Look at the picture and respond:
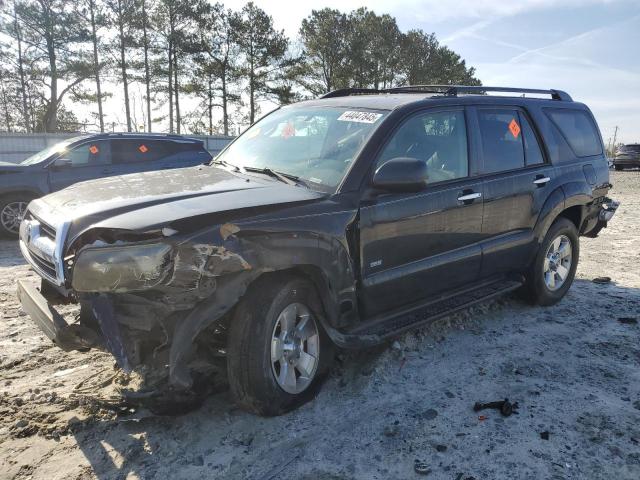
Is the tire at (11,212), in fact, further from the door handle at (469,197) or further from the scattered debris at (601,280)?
the scattered debris at (601,280)

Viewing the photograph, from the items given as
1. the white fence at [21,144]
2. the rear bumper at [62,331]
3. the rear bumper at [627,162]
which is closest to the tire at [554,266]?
the rear bumper at [62,331]

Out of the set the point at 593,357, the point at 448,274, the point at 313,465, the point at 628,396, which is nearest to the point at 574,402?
the point at 628,396

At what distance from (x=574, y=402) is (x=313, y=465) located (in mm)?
1784

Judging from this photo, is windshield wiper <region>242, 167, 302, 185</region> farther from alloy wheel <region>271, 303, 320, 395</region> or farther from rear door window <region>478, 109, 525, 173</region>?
rear door window <region>478, 109, 525, 173</region>

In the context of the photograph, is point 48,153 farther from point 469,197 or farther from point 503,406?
point 503,406

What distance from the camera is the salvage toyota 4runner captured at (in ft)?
8.84

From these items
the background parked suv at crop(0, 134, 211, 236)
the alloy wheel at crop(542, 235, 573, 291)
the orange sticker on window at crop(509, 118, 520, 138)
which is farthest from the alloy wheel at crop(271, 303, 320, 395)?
the background parked suv at crop(0, 134, 211, 236)

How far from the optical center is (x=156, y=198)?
3.03 meters

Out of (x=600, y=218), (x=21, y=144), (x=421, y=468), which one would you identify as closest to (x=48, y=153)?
(x=600, y=218)

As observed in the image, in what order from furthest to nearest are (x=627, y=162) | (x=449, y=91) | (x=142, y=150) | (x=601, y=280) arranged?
1. (x=627, y=162)
2. (x=142, y=150)
3. (x=601, y=280)
4. (x=449, y=91)

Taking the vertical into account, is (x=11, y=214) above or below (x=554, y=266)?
above

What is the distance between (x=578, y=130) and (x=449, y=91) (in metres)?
1.91

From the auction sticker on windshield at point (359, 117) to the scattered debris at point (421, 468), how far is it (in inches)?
86.7

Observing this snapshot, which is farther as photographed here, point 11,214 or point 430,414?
point 11,214
